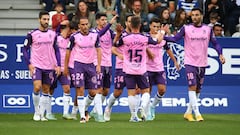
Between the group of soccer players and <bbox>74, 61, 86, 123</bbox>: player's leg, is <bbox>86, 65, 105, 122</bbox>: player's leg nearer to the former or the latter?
the group of soccer players

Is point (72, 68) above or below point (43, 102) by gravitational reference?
above

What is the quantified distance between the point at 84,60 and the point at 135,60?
1128 millimetres

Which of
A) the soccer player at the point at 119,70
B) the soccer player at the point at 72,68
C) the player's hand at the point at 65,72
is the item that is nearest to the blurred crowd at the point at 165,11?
the soccer player at the point at 72,68

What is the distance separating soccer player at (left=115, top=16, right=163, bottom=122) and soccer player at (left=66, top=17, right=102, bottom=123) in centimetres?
58

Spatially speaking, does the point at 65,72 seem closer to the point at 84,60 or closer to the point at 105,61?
the point at 84,60

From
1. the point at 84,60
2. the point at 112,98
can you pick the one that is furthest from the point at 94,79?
the point at 112,98

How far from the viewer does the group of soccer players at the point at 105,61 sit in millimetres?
17594

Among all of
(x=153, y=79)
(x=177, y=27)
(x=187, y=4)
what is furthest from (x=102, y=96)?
(x=187, y=4)

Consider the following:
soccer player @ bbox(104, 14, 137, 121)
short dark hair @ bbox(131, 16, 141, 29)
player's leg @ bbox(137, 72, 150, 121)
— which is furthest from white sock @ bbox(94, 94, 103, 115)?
short dark hair @ bbox(131, 16, 141, 29)

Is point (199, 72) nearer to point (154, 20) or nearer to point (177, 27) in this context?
point (154, 20)

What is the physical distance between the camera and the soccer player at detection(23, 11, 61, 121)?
1816cm

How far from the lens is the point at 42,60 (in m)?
18.4

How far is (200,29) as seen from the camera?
18406 mm

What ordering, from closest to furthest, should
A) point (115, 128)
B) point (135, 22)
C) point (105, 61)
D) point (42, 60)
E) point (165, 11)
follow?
point (115, 128) → point (135, 22) → point (42, 60) → point (105, 61) → point (165, 11)
